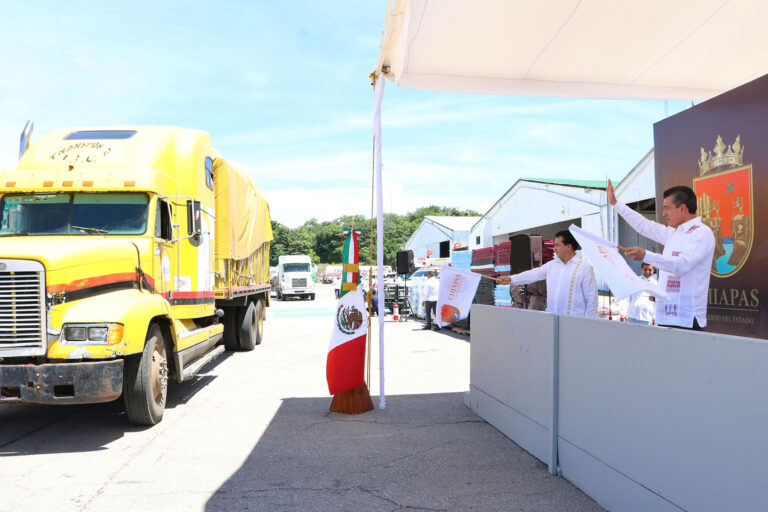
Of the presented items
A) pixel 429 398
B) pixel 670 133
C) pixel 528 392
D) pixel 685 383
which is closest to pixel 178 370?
pixel 429 398

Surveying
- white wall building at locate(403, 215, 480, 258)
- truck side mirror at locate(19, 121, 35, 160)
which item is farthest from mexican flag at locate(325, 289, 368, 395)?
white wall building at locate(403, 215, 480, 258)

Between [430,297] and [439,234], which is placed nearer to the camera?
[430,297]

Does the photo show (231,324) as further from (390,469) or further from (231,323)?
(390,469)

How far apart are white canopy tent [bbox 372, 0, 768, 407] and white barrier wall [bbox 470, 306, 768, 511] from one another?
267 cm

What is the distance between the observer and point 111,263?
610 cm

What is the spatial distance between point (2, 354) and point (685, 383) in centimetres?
574

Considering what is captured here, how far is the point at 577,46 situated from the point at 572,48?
6cm

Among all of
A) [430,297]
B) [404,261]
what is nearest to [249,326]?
[404,261]

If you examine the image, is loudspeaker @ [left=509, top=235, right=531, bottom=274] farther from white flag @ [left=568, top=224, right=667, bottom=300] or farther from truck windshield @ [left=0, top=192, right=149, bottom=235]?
truck windshield @ [left=0, top=192, right=149, bottom=235]

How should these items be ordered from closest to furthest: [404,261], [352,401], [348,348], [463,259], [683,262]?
1. [683,262]
2. [348,348]
3. [352,401]
4. [404,261]
5. [463,259]

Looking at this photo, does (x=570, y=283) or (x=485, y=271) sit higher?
(x=485, y=271)

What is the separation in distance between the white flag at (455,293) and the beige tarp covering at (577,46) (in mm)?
2353

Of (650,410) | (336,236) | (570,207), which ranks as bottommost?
(650,410)

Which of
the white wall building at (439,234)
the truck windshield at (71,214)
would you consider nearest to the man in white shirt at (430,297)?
the truck windshield at (71,214)
